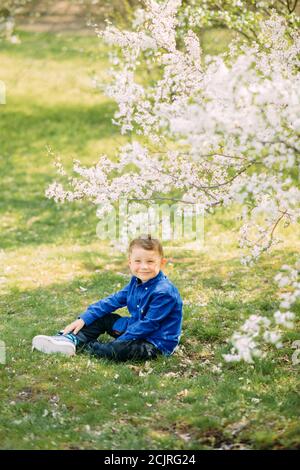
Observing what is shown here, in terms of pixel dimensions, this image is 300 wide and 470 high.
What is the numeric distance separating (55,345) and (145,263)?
47.7 inches

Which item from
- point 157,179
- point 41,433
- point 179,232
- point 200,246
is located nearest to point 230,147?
point 157,179

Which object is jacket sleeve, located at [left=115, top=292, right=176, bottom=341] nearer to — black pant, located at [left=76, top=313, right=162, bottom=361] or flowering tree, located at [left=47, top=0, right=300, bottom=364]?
black pant, located at [left=76, top=313, right=162, bottom=361]

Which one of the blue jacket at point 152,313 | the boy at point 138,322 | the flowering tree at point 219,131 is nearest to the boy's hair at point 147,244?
the boy at point 138,322

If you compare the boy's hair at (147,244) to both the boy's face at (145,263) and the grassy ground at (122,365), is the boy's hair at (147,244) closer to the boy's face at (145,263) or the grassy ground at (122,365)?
the boy's face at (145,263)

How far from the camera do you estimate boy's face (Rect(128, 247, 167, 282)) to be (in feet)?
22.0

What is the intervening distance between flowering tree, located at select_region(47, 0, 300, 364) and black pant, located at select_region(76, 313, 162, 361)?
3.45 feet

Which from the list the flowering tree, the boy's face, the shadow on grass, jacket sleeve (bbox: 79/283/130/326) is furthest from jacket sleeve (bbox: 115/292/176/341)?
the shadow on grass

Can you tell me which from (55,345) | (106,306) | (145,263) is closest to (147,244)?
(145,263)

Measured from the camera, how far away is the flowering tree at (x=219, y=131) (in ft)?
15.7

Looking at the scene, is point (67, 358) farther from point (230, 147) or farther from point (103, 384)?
point (230, 147)

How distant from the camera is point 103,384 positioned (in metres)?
6.03

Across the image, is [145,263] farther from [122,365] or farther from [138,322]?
[122,365]

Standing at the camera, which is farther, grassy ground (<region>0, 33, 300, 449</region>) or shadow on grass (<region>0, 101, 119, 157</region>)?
shadow on grass (<region>0, 101, 119, 157</region>)

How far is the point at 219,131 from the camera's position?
4914 millimetres
